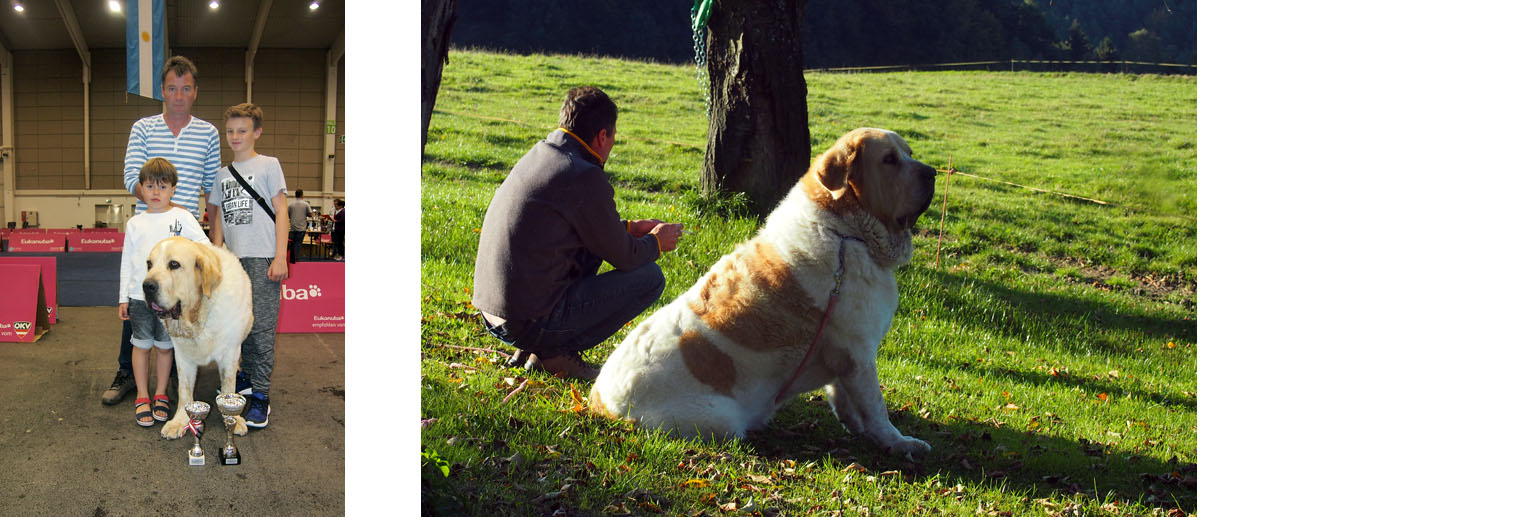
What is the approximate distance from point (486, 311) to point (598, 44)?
110cm

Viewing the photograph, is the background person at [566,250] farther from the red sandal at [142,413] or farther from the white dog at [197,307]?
the red sandal at [142,413]

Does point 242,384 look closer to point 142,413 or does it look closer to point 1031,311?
point 142,413

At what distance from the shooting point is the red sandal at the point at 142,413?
3736mm

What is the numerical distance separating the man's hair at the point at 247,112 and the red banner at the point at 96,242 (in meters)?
0.59

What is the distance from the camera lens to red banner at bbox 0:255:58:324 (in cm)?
384

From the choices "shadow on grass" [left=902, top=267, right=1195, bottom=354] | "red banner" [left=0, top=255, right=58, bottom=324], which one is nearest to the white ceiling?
"red banner" [left=0, top=255, right=58, bottom=324]

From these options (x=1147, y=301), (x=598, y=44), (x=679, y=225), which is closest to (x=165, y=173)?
(x=598, y=44)

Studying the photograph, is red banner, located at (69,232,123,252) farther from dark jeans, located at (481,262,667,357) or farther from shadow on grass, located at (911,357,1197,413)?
shadow on grass, located at (911,357,1197,413)

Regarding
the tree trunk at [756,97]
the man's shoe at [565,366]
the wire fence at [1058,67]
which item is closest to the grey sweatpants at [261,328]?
the man's shoe at [565,366]

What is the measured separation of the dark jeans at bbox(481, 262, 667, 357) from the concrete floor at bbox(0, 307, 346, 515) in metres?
0.83

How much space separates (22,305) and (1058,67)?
426 centimetres

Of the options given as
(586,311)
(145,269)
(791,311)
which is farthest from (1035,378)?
(145,269)

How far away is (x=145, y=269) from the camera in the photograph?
369cm
